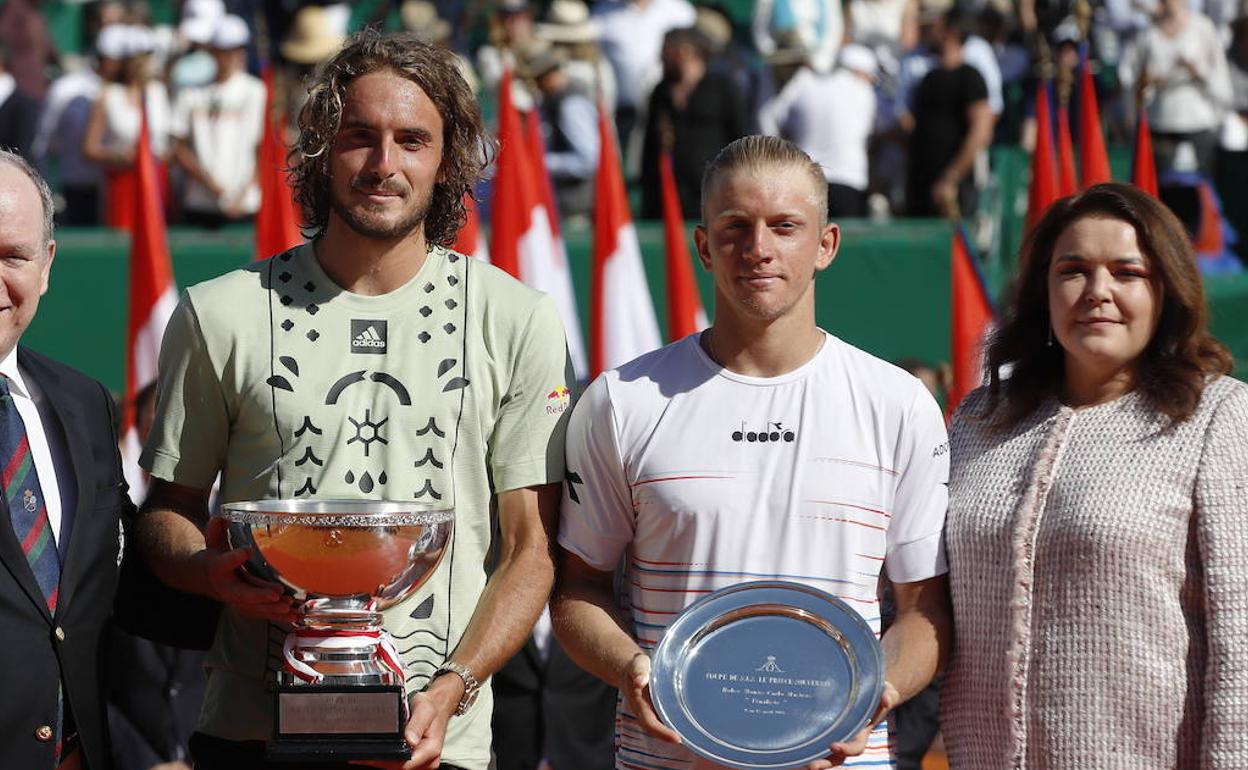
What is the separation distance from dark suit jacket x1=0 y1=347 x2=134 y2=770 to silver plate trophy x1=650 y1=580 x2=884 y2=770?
1102 millimetres

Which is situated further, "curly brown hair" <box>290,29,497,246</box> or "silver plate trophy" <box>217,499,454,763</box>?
"curly brown hair" <box>290,29,497,246</box>

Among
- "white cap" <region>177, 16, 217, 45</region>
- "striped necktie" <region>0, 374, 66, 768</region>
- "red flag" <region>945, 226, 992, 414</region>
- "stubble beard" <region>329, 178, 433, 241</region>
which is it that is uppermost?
"white cap" <region>177, 16, 217, 45</region>

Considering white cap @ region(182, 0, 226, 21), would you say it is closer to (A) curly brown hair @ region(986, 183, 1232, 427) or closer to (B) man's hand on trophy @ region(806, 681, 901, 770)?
(A) curly brown hair @ region(986, 183, 1232, 427)

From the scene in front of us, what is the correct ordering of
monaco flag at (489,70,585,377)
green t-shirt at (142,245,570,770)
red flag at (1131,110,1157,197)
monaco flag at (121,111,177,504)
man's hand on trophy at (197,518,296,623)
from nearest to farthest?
man's hand on trophy at (197,518,296,623) < green t-shirt at (142,245,570,770) < red flag at (1131,110,1157,197) < monaco flag at (121,111,177,504) < monaco flag at (489,70,585,377)

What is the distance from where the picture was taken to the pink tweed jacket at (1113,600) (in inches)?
Answer: 151

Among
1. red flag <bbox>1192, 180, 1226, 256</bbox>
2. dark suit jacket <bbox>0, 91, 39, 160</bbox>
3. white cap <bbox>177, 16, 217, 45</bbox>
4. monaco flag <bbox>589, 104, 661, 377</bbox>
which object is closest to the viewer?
monaco flag <bbox>589, 104, 661, 377</bbox>

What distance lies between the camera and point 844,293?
37.2 ft

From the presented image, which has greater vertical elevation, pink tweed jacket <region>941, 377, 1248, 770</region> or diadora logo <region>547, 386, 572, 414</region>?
diadora logo <region>547, 386, 572, 414</region>

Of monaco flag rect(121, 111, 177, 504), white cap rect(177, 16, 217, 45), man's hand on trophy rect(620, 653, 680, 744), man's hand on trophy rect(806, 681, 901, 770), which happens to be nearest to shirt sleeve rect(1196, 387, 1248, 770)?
man's hand on trophy rect(806, 681, 901, 770)

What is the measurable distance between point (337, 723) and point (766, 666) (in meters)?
0.85

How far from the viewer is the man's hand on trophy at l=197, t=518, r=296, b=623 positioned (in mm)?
3541

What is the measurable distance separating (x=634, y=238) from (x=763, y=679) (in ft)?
21.5

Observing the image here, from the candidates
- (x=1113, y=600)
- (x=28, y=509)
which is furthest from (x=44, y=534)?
(x=1113, y=600)

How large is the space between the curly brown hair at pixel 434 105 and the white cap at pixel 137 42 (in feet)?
28.6
